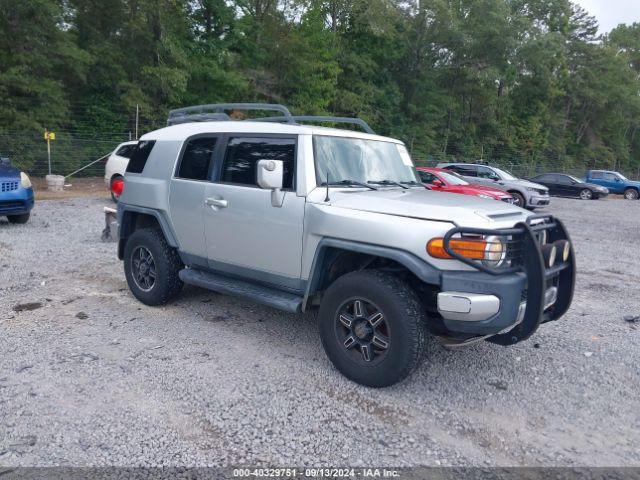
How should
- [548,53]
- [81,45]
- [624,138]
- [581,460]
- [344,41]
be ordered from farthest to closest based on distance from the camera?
1. [624,138]
2. [548,53]
3. [344,41]
4. [81,45]
5. [581,460]

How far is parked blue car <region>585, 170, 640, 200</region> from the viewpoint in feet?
94.1

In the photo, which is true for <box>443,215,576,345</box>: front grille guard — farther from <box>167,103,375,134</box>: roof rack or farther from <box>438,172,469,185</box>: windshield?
<box>438,172,469,185</box>: windshield

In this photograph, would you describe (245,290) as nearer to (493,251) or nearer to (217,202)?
(217,202)

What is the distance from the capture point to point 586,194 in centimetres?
2642

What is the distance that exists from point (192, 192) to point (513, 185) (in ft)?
53.1

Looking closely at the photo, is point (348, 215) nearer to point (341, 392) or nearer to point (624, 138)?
point (341, 392)

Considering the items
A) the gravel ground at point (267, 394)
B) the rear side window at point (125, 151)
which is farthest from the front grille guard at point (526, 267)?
the rear side window at point (125, 151)

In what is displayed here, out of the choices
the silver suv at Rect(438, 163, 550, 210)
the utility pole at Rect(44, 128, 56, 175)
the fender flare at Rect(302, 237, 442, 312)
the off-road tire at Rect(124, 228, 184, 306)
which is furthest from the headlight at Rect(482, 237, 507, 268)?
the utility pole at Rect(44, 128, 56, 175)

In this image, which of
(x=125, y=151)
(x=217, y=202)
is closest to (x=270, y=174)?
A: (x=217, y=202)

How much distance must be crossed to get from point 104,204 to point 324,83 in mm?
18644

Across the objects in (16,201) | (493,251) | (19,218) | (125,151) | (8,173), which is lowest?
(19,218)

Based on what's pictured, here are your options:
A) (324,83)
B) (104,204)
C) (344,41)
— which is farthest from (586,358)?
(344,41)

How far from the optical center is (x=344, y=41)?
34406mm

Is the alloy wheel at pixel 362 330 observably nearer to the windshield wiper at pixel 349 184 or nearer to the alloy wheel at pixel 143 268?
the windshield wiper at pixel 349 184
